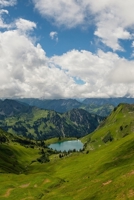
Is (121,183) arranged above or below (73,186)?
above

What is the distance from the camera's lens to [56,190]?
79.9 metres

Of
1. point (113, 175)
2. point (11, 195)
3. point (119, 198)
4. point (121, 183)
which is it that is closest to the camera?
point (119, 198)

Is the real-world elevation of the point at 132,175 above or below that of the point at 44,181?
above

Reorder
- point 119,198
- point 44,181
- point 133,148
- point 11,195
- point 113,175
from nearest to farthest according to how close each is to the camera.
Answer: point 119,198 < point 113,175 < point 11,195 < point 44,181 < point 133,148

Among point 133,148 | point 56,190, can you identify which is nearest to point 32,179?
point 56,190

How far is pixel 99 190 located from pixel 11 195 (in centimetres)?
3018

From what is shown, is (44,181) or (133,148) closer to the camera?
(44,181)

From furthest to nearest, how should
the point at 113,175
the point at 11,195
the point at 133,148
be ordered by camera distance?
the point at 133,148
the point at 11,195
the point at 113,175

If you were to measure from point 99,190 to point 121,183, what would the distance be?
20.8ft

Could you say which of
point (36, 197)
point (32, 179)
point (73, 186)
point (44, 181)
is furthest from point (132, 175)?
point (32, 179)

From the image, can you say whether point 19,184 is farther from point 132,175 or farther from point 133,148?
point 133,148

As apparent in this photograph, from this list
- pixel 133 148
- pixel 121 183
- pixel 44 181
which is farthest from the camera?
pixel 133 148

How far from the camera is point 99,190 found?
64125mm

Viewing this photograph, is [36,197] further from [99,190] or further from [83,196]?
[99,190]
